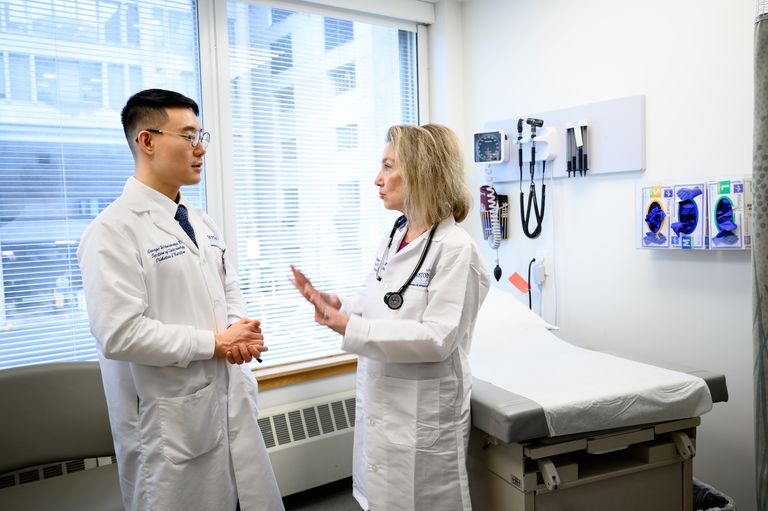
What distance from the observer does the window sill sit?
103 inches

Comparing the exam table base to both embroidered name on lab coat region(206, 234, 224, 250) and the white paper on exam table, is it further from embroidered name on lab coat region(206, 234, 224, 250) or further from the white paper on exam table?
embroidered name on lab coat region(206, 234, 224, 250)

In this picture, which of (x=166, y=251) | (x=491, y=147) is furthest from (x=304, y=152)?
(x=166, y=251)

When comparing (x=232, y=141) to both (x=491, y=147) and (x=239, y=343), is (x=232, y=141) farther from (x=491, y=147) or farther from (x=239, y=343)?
(x=239, y=343)

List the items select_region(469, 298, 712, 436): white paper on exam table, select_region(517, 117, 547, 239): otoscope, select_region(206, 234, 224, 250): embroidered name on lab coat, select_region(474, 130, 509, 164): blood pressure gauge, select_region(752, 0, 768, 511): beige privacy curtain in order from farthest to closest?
select_region(474, 130, 509, 164): blood pressure gauge < select_region(517, 117, 547, 239): otoscope < select_region(206, 234, 224, 250): embroidered name on lab coat < select_region(469, 298, 712, 436): white paper on exam table < select_region(752, 0, 768, 511): beige privacy curtain

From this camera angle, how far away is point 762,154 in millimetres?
1246

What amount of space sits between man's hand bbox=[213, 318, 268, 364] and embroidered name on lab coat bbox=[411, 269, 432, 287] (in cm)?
48

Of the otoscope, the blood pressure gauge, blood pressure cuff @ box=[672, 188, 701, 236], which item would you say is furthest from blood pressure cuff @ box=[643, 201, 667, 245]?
the blood pressure gauge

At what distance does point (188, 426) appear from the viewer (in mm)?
1543

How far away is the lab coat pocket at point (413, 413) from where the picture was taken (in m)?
1.64

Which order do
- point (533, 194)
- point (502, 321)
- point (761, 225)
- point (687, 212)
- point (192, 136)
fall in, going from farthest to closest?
point (533, 194)
point (502, 321)
point (687, 212)
point (192, 136)
point (761, 225)

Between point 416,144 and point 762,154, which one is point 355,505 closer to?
point 416,144

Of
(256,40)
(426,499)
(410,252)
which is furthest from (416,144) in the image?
(256,40)

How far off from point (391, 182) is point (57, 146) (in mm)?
1414

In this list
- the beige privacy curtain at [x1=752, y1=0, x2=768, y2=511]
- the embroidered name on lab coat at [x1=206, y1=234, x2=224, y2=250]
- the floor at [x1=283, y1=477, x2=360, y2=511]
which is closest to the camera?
the beige privacy curtain at [x1=752, y1=0, x2=768, y2=511]
